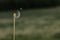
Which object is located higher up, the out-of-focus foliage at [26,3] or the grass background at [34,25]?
the out-of-focus foliage at [26,3]

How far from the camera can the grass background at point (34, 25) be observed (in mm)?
1102

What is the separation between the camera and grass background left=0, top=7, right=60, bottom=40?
1.10 meters

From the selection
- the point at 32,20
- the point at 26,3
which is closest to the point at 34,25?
the point at 32,20

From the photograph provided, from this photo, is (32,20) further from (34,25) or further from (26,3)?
(26,3)

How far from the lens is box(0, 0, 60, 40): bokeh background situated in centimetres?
111

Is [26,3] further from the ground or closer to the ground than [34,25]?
further from the ground

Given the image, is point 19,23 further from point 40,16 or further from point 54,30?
point 54,30

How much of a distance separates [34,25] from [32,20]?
0.05 meters

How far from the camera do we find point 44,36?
3.60ft

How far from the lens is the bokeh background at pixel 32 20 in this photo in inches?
43.6

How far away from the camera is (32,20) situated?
115cm

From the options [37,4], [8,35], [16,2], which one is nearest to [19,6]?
[16,2]

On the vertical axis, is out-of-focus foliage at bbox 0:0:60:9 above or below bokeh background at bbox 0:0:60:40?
above

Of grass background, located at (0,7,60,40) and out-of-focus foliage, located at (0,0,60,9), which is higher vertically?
out-of-focus foliage, located at (0,0,60,9)
